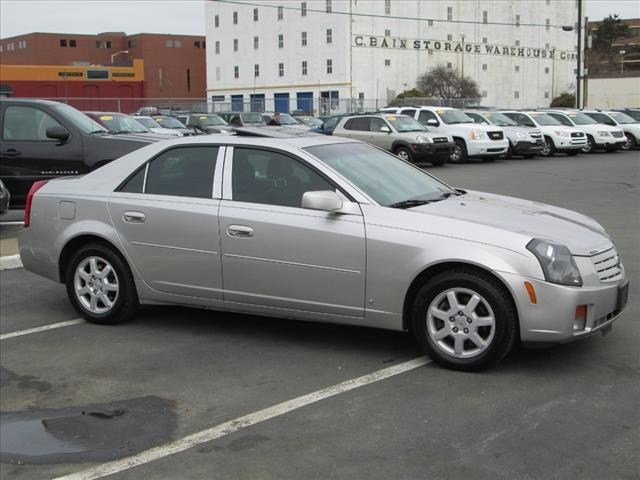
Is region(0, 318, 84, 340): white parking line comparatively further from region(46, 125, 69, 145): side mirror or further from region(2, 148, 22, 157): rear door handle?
region(2, 148, 22, 157): rear door handle

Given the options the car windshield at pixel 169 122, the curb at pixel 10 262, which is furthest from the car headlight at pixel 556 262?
the car windshield at pixel 169 122

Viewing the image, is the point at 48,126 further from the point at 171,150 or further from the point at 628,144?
the point at 628,144

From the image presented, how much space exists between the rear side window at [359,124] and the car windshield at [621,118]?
13316mm

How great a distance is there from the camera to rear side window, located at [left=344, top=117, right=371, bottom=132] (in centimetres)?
2495

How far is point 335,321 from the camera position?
570 cm

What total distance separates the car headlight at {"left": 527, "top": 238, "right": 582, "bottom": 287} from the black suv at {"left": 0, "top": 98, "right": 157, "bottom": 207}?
7420mm

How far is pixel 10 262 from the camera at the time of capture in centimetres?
938

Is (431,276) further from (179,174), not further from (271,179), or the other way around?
(179,174)

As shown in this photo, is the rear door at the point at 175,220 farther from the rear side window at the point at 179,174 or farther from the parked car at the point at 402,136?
the parked car at the point at 402,136

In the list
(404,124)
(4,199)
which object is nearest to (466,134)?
(404,124)

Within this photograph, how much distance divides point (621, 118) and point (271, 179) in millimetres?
30409

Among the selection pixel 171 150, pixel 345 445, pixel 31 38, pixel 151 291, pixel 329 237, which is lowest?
pixel 345 445

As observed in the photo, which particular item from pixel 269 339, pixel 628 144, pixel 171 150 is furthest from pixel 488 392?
pixel 628 144

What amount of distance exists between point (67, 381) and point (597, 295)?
354cm
